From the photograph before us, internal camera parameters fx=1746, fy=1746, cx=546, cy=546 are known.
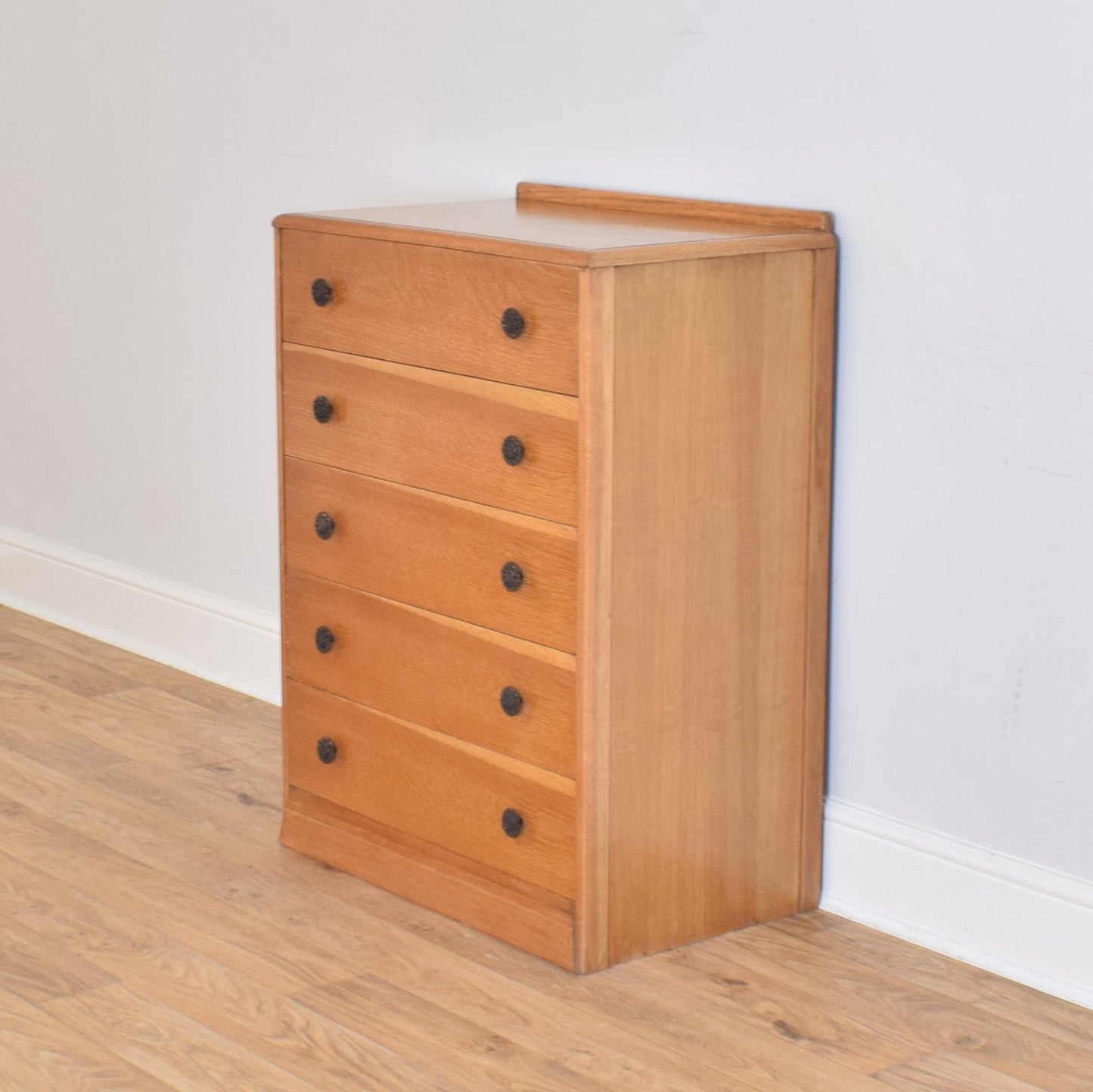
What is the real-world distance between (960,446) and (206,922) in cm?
112

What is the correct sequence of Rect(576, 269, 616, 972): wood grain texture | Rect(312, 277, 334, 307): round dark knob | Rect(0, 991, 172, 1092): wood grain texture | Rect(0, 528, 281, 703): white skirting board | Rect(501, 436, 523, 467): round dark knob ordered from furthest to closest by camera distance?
Rect(0, 528, 281, 703): white skirting board < Rect(312, 277, 334, 307): round dark knob < Rect(501, 436, 523, 467): round dark knob < Rect(576, 269, 616, 972): wood grain texture < Rect(0, 991, 172, 1092): wood grain texture

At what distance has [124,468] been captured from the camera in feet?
11.2

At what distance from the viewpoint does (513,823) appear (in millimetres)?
2170

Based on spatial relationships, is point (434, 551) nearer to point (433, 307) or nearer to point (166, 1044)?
point (433, 307)

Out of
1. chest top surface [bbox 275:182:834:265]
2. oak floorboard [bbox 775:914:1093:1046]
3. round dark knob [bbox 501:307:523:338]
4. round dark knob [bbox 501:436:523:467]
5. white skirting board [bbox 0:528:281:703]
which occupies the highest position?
chest top surface [bbox 275:182:834:265]

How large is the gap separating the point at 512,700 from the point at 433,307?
492 millimetres

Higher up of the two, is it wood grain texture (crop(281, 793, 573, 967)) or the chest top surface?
the chest top surface

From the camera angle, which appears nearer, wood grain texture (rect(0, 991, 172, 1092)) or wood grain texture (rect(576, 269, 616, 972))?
wood grain texture (rect(0, 991, 172, 1092))

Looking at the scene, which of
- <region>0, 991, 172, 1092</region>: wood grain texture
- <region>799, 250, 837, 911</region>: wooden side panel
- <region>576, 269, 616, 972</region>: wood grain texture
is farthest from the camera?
<region>799, 250, 837, 911</region>: wooden side panel

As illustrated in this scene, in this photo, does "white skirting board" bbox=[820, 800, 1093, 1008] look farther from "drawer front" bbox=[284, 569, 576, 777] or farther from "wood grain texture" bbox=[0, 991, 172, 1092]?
"wood grain texture" bbox=[0, 991, 172, 1092]

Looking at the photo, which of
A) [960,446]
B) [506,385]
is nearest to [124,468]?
[506,385]

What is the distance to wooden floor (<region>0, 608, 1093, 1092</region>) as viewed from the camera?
6.22 feet

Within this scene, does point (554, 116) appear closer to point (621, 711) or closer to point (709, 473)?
point (709, 473)

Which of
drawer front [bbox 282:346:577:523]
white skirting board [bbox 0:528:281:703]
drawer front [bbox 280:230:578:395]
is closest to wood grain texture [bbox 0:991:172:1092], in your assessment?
drawer front [bbox 282:346:577:523]
